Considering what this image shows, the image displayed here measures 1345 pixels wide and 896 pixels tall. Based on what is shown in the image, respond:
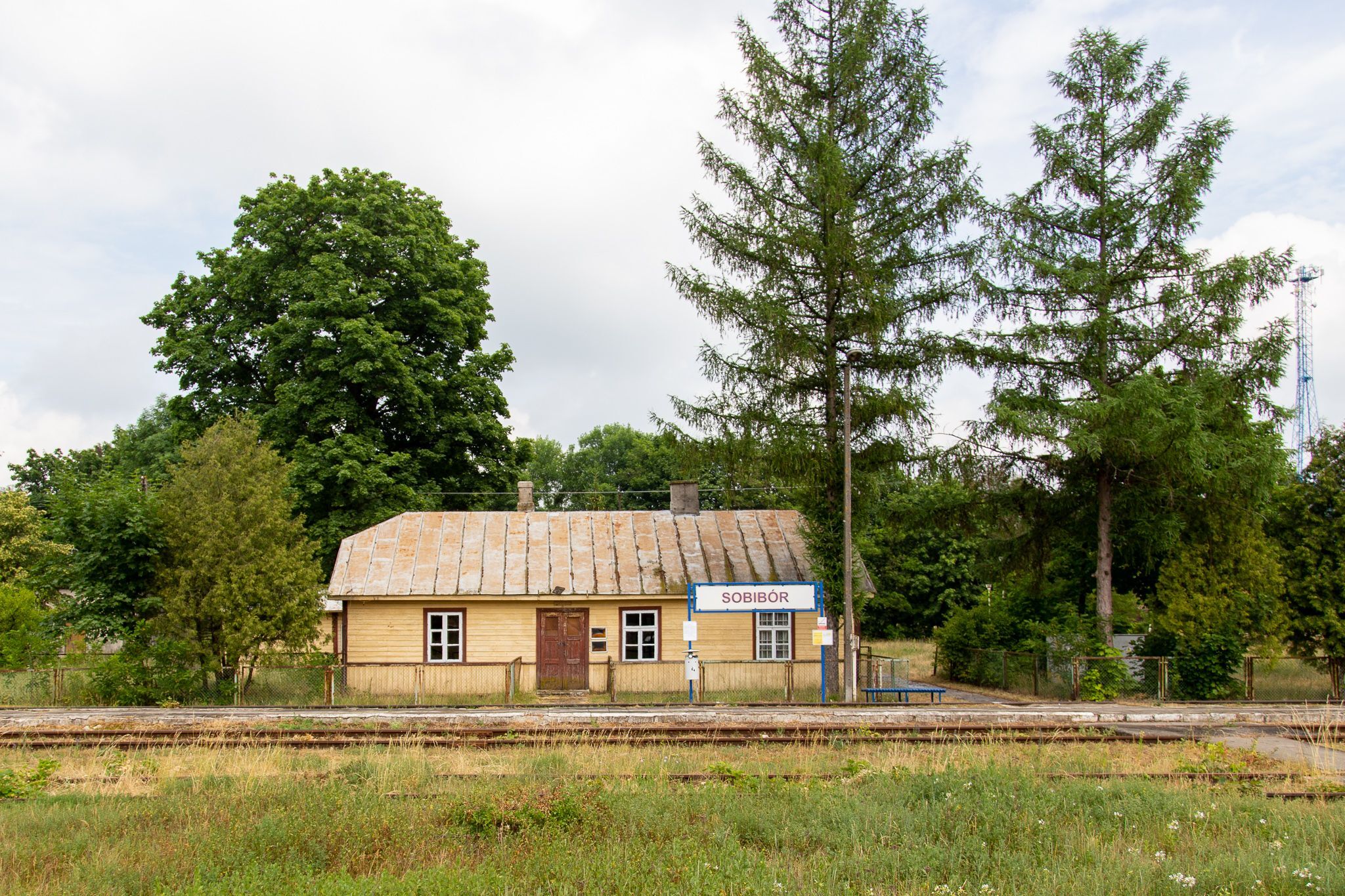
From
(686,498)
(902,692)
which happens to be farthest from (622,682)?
(686,498)

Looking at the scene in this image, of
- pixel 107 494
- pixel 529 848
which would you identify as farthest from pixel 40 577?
pixel 529 848

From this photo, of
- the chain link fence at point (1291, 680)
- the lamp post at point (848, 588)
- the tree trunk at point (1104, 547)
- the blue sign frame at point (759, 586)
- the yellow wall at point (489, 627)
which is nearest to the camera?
the lamp post at point (848, 588)

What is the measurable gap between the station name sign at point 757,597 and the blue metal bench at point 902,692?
2109 mm

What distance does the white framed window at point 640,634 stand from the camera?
23.5 meters

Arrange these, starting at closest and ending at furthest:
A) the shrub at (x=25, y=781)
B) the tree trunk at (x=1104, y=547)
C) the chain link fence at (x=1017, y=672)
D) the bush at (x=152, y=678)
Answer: the shrub at (x=25, y=781) < the bush at (x=152, y=678) < the chain link fence at (x=1017, y=672) < the tree trunk at (x=1104, y=547)

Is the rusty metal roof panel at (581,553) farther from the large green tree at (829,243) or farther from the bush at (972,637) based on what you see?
the bush at (972,637)

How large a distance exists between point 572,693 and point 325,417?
12.7 metres

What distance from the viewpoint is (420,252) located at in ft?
103

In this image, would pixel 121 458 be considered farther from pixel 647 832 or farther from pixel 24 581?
pixel 647 832

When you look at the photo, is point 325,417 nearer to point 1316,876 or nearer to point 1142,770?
point 1142,770

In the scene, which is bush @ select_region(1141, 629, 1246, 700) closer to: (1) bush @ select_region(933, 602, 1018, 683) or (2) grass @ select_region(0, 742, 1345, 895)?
(1) bush @ select_region(933, 602, 1018, 683)

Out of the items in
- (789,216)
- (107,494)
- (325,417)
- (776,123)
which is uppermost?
(776,123)

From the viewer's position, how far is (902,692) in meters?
20.3

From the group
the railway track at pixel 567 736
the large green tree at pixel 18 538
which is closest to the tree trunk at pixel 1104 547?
the railway track at pixel 567 736
